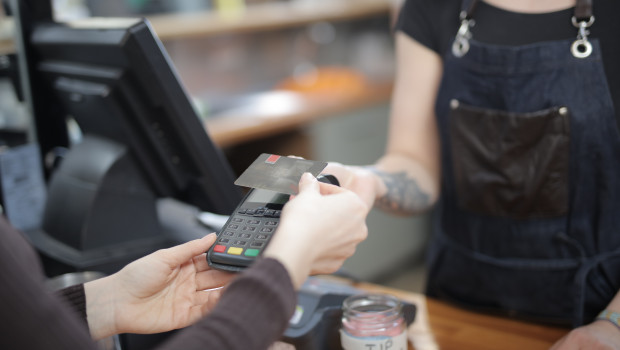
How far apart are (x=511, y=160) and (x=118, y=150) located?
0.76 m

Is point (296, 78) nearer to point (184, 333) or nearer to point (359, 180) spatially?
point (359, 180)

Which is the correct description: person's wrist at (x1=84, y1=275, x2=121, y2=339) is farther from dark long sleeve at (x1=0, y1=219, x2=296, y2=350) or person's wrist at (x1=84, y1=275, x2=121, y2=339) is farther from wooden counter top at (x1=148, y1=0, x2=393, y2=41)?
wooden counter top at (x1=148, y1=0, x2=393, y2=41)

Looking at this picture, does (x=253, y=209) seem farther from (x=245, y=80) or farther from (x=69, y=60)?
(x=245, y=80)

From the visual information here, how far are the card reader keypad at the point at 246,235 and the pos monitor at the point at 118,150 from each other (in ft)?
0.69

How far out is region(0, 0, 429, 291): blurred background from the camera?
2.84 meters

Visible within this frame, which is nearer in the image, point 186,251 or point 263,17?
point 186,251

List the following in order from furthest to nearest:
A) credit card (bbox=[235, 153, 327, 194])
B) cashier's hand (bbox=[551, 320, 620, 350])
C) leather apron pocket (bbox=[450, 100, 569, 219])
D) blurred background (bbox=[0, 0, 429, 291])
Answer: blurred background (bbox=[0, 0, 429, 291]) < leather apron pocket (bbox=[450, 100, 569, 219]) < cashier's hand (bbox=[551, 320, 620, 350]) < credit card (bbox=[235, 153, 327, 194])

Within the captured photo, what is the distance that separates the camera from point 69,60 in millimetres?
1243

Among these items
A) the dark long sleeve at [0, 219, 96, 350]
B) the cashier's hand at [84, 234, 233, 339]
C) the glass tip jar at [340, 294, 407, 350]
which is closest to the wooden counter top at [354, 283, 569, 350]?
the glass tip jar at [340, 294, 407, 350]

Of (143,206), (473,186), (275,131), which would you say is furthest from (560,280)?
(275,131)

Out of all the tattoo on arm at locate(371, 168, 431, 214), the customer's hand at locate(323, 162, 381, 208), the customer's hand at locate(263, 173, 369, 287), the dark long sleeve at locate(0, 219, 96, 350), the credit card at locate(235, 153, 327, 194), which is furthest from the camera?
the tattoo on arm at locate(371, 168, 431, 214)

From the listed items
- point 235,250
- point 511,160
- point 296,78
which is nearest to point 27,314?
point 235,250

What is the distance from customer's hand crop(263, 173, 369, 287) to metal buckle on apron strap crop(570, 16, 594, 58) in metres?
0.59

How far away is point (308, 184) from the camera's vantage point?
785 millimetres
